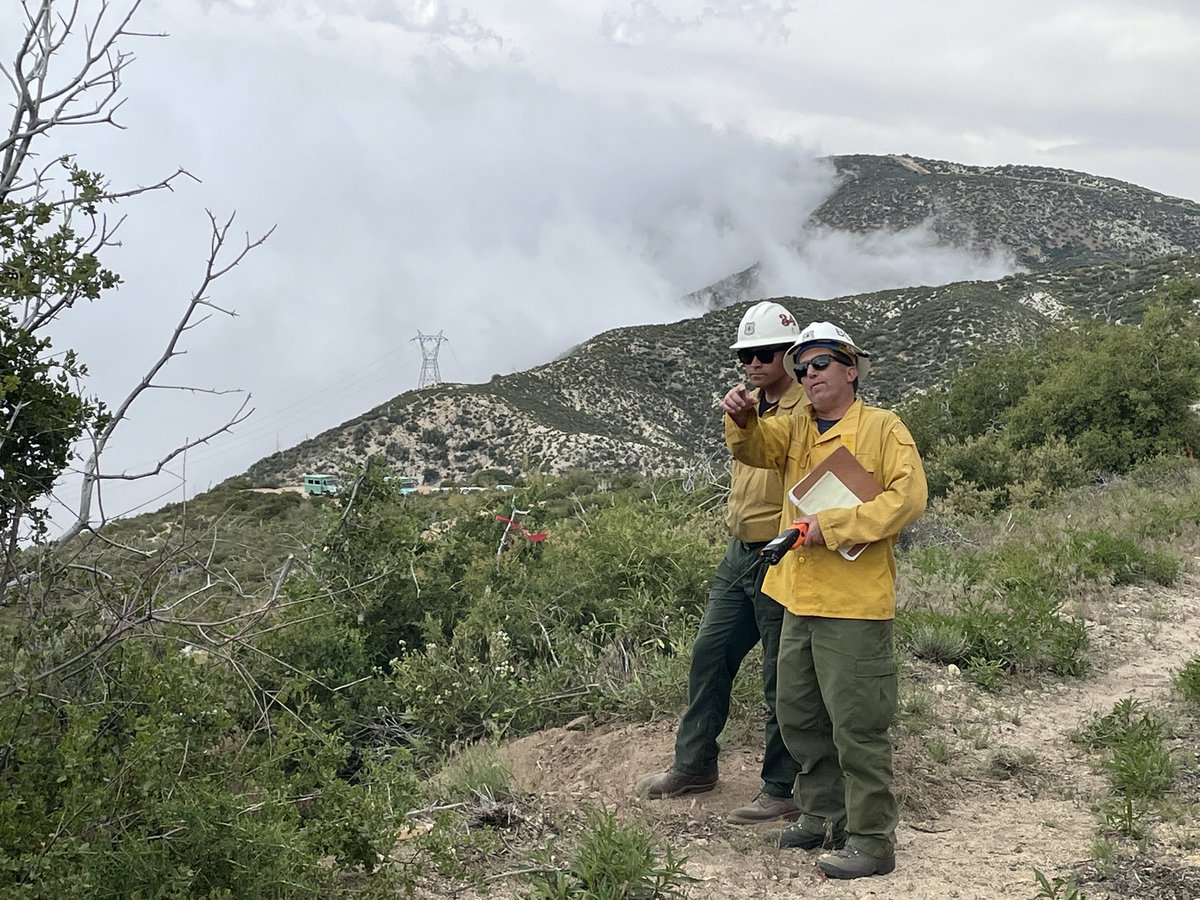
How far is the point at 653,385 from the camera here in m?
46.7

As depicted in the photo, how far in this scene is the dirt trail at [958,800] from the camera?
3.78 meters

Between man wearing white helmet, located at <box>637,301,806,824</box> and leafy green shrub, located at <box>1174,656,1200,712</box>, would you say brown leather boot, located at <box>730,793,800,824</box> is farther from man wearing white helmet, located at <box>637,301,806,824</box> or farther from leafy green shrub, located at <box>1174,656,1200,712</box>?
leafy green shrub, located at <box>1174,656,1200,712</box>

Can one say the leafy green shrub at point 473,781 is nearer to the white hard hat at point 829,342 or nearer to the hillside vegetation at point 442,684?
the hillside vegetation at point 442,684

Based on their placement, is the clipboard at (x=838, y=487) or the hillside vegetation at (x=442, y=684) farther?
the clipboard at (x=838, y=487)

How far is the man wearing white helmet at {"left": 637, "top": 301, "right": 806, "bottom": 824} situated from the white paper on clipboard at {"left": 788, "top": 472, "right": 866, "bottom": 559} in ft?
1.22

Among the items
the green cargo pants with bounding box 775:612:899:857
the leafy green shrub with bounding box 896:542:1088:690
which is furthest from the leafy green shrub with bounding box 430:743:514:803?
the leafy green shrub with bounding box 896:542:1088:690

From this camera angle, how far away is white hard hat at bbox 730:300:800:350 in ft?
13.7

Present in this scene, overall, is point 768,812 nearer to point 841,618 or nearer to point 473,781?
point 841,618

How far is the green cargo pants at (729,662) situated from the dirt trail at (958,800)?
0.80 ft

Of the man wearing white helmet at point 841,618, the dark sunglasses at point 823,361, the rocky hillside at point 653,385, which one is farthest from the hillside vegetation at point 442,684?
the rocky hillside at point 653,385

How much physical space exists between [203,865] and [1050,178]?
99.0 m

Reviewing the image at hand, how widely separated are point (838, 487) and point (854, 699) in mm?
757

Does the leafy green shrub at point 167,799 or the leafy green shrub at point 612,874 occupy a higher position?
the leafy green shrub at point 167,799

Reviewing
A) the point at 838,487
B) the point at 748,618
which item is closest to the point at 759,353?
the point at 838,487
